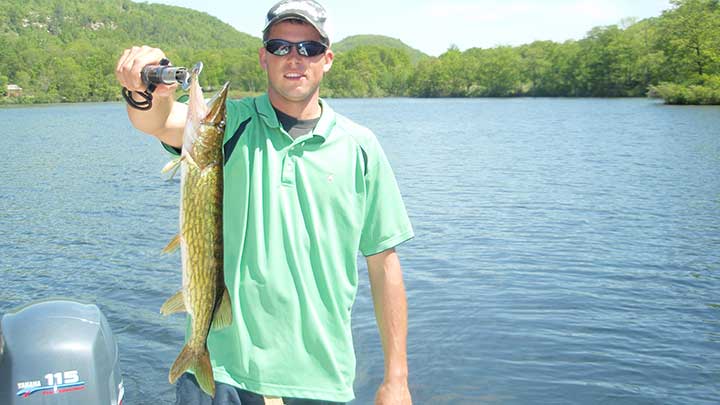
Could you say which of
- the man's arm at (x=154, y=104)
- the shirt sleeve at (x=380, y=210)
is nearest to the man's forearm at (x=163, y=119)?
the man's arm at (x=154, y=104)

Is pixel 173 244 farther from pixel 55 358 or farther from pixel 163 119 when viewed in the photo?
pixel 55 358

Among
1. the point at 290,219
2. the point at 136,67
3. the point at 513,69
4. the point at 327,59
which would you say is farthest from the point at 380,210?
the point at 513,69

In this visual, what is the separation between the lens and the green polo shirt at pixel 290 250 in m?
2.88

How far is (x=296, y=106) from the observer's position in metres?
3.07

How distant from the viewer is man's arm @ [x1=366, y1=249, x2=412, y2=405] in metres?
3.22

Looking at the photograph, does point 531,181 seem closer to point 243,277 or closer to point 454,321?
point 454,321

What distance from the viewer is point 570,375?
7.96 meters

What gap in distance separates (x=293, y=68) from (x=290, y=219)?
690 mm

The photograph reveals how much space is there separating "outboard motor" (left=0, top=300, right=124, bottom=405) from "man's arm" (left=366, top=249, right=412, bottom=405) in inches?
61.2

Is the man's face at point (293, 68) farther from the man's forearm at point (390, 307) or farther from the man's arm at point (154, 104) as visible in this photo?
the man's forearm at point (390, 307)

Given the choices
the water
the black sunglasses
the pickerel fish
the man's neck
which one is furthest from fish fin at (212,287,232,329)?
the water

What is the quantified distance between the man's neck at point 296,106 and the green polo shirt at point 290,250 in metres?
0.05

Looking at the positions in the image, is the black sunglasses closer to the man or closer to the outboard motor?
the man

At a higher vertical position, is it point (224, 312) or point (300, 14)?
point (300, 14)
